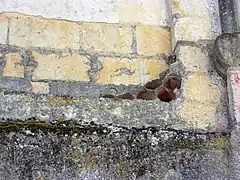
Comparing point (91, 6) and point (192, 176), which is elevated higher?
point (91, 6)

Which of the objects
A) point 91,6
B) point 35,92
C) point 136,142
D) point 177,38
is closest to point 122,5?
point 91,6

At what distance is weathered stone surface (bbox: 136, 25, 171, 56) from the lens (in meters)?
3.10

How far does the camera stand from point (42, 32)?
3.04 m

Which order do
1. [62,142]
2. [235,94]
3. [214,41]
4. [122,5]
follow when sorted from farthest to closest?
[122,5], [214,41], [235,94], [62,142]

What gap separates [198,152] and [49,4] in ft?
3.54

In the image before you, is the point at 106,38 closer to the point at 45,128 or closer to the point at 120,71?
the point at 120,71

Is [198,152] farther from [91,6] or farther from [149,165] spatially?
[91,6]

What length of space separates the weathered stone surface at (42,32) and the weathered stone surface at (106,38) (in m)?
0.04

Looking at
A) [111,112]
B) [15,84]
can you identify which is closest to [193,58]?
[111,112]

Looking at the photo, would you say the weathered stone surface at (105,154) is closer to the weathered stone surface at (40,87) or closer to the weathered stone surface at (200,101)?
the weathered stone surface at (200,101)

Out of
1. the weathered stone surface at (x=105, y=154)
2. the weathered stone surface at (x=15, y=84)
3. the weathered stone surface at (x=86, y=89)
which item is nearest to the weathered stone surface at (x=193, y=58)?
the weathered stone surface at (x=86, y=89)

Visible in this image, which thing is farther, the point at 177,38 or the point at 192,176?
the point at 177,38

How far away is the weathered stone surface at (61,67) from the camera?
294 centimetres

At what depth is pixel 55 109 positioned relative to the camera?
8.54ft
